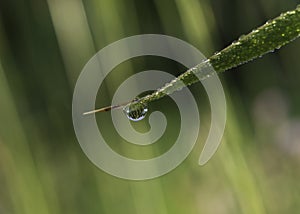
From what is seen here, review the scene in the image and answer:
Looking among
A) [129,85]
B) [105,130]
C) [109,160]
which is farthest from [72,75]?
[129,85]

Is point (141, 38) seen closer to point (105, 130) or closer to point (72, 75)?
point (72, 75)

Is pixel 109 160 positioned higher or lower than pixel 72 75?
lower

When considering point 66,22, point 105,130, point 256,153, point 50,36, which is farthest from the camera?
point 50,36

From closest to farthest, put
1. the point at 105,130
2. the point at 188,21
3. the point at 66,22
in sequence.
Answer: the point at 188,21
the point at 66,22
the point at 105,130

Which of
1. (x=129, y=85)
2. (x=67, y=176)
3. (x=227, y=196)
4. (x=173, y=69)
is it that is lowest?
(x=227, y=196)

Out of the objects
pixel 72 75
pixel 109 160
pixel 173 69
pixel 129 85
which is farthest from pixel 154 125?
pixel 173 69

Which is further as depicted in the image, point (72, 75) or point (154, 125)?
point (72, 75)
